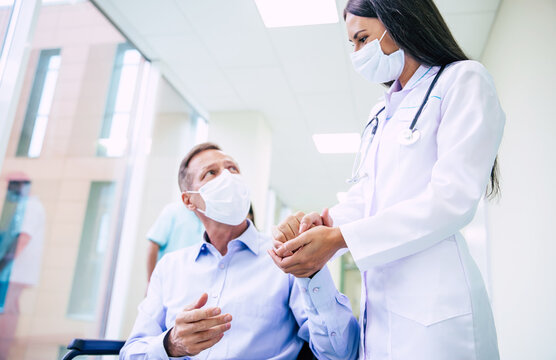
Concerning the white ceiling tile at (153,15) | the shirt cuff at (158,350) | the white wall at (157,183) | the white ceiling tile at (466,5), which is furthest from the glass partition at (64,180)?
the white ceiling tile at (466,5)

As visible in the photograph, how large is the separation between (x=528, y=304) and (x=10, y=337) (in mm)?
2487

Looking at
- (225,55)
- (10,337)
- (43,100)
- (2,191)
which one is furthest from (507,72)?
(10,337)

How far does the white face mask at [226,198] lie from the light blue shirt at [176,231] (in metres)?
1.02

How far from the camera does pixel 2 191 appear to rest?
201 centimetres

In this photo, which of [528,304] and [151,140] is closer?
[528,304]

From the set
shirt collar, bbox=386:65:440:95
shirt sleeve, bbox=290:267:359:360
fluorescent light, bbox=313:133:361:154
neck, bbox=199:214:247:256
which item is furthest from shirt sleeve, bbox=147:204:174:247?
fluorescent light, bbox=313:133:361:154

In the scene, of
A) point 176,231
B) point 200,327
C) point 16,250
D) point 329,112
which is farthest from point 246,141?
point 200,327

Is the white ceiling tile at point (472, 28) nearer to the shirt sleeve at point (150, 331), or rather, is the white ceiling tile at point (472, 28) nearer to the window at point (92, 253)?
the shirt sleeve at point (150, 331)

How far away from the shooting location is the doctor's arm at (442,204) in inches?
30.7

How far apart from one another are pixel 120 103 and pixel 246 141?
4.75 feet

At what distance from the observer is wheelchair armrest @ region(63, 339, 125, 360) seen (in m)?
1.20

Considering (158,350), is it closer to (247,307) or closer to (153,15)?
(247,307)

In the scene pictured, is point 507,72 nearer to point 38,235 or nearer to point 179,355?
point 179,355

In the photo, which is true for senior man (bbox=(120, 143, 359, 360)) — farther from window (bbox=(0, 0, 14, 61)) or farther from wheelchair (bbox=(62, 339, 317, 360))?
window (bbox=(0, 0, 14, 61))
